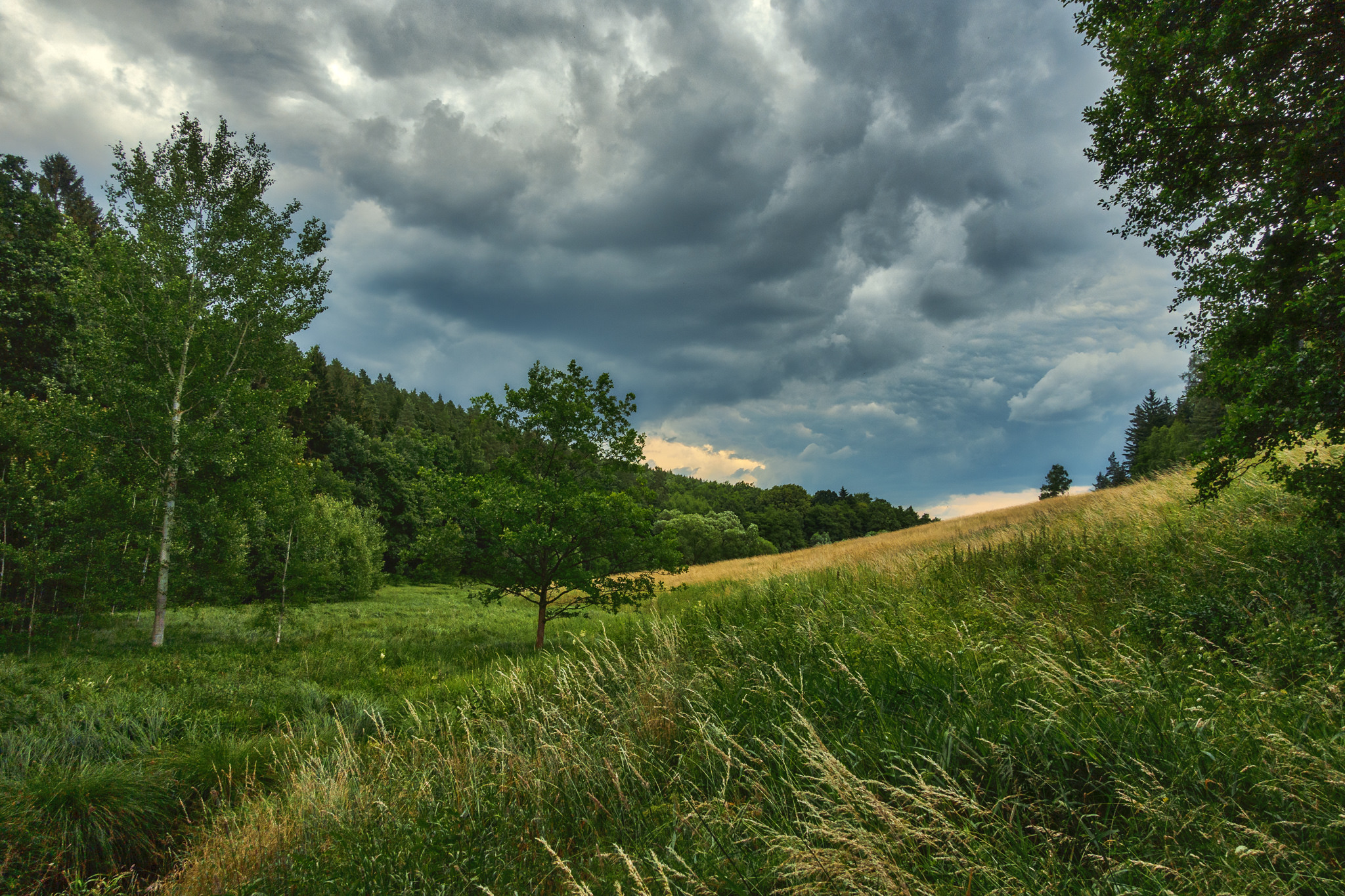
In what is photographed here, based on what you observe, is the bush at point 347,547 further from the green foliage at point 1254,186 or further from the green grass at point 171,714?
the green foliage at point 1254,186

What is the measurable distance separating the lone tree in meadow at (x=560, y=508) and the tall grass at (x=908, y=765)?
571 centimetres

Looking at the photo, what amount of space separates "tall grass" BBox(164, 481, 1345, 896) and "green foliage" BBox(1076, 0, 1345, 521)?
202cm

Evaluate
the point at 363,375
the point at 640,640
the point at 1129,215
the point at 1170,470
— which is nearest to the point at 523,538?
the point at 640,640

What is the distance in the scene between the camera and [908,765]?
161 inches

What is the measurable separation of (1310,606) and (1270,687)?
3040 mm

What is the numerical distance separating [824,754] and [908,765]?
980 millimetres

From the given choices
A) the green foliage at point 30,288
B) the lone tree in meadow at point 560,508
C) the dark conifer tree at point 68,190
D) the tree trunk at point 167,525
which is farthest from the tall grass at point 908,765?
the dark conifer tree at point 68,190

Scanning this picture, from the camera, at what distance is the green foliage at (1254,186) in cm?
662

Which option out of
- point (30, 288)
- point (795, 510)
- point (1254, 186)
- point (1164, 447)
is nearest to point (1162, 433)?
point (1164, 447)

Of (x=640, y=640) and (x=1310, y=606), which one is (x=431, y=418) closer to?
(x=640, y=640)

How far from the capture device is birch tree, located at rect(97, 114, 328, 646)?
16.0 metres

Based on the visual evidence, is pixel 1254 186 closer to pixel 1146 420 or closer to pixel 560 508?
pixel 560 508

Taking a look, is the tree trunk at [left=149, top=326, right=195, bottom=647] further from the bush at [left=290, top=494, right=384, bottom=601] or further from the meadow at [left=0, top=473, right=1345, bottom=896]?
the meadow at [left=0, top=473, right=1345, bottom=896]

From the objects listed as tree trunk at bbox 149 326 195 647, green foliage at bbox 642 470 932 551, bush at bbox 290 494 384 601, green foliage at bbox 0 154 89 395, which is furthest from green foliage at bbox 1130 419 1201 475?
green foliage at bbox 0 154 89 395
